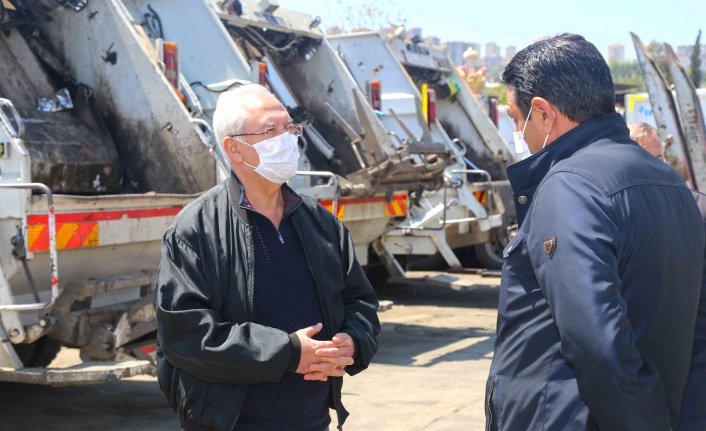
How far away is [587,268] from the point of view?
1.76 m

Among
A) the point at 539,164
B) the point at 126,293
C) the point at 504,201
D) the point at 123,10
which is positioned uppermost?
the point at 539,164

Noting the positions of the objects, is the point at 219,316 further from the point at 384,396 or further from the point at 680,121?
the point at 680,121

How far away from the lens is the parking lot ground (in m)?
4.97

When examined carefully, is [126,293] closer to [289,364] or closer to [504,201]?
[289,364]

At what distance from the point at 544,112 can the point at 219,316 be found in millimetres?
910

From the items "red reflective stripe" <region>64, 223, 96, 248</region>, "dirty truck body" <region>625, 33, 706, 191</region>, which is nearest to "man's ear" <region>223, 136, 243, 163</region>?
"red reflective stripe" <region>64, 223, 96, 248</region>

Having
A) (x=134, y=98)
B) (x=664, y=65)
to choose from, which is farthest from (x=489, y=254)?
(x=664, y=65)

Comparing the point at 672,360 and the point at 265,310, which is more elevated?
the point at 672,360

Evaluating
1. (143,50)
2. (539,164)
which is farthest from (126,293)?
(539,164)

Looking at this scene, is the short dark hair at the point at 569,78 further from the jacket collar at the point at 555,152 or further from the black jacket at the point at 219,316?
the black jacket at the point at 219,316

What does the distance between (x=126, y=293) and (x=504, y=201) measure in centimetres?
548

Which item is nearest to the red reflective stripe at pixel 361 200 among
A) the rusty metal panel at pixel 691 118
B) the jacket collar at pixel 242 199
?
the rusty metal panel at pixel 691 118

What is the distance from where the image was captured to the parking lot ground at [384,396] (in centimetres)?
497

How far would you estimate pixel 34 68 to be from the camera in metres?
6.00
